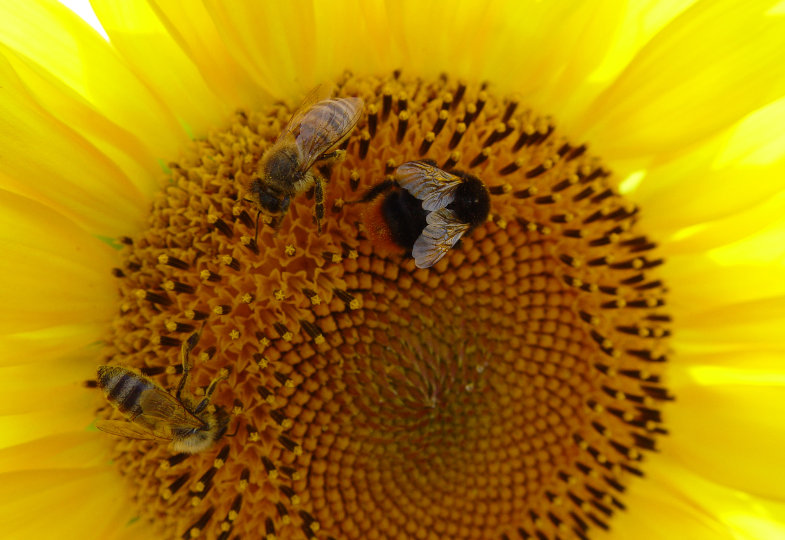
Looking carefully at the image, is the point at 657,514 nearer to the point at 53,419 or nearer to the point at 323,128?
the point at 323,128

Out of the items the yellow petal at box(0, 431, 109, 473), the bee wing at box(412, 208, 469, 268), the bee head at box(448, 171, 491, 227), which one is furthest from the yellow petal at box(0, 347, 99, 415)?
the bee head at box(448, 171, 491, 227)

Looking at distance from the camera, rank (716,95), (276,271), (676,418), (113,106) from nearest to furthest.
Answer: (276,271) < (113,106) < (716,95) < (676,418)

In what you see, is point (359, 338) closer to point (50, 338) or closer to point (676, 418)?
point (50, 338)

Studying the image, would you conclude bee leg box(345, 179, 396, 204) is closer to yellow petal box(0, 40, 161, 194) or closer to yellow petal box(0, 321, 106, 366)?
yellow petal box(0, 40, 161, 194)

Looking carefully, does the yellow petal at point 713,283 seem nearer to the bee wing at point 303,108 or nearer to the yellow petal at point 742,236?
the yellow petal at point 742,236

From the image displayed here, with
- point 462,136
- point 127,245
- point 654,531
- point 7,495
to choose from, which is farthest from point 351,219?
point 654,531

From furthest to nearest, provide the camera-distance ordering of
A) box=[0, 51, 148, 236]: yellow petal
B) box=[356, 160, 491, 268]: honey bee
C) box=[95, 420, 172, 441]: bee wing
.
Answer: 1. box=[0, 51, 148, 236]: yellow petal
2. box=[356, 160, 491, 268]: honey bee
3. box=[95, 420, 172, 441]: bee wing
